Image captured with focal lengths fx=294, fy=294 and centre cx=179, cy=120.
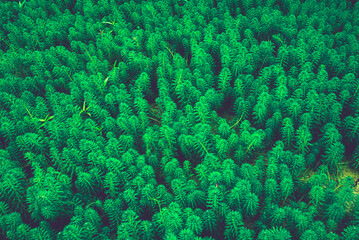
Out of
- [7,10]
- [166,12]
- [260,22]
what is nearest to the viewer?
[260,22]

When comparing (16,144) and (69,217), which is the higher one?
(16,144)

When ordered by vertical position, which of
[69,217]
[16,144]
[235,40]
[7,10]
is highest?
[235,40]

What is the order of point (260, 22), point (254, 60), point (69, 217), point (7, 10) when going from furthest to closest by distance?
point (7, 10) → point (260, 22) → point (254, 60) → point (69, 217)

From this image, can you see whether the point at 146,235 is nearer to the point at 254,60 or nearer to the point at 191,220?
the point at 191,220

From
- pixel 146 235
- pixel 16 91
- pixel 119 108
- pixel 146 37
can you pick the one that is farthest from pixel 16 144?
pixel 146 37

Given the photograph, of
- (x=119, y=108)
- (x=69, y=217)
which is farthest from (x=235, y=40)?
(x=69, y=217)

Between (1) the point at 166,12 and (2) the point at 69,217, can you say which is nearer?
(2) the point at 69,217
